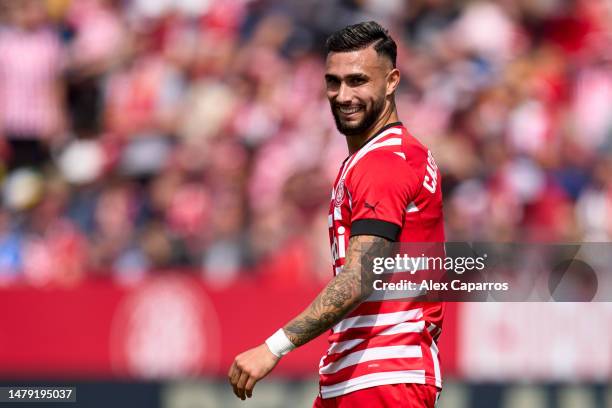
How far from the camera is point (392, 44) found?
15.6 feet

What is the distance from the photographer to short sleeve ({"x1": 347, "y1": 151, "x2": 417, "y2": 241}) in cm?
419

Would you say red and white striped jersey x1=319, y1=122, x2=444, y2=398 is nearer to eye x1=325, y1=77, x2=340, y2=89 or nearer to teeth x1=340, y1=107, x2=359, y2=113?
teeth x1=340, y1=107, x2=359, y2=113

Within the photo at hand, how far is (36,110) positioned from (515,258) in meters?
5.90

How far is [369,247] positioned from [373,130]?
0.67 meters

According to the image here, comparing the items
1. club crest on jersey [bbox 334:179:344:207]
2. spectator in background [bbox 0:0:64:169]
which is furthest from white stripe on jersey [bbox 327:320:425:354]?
spectator in background [bbox 0:0:64:169]

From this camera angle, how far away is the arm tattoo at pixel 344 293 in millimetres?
4145

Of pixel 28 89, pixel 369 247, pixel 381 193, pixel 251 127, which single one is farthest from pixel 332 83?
pixel 28 89

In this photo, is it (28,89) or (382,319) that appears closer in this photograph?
(382,319)

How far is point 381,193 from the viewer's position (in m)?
4.22

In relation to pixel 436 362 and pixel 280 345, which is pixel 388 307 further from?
pixel 280 345

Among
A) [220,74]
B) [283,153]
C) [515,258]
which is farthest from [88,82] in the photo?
[515,258]

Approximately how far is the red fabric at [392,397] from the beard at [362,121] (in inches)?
39.7

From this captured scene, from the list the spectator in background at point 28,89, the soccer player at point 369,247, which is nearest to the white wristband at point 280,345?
the soccer player at point 369,247

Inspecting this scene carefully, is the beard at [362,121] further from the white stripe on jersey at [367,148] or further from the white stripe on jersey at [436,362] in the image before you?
the white stripe on jersey at [436,362]
